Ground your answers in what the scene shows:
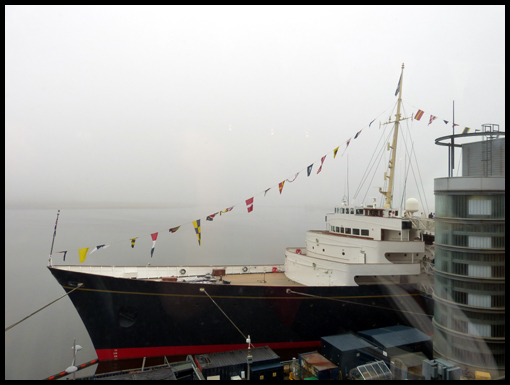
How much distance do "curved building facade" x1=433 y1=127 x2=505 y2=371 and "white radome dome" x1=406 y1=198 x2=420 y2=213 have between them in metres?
5.54

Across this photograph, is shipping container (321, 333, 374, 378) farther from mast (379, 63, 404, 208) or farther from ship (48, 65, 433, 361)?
mast (379, 63, 404, 208)

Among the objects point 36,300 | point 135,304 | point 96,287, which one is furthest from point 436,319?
point 36,300

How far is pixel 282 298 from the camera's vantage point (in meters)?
10.9

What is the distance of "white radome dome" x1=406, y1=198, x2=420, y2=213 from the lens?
1231 cm

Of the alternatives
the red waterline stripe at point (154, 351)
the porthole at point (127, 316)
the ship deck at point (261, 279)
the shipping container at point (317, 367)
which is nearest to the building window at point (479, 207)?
the shipping container at point (317, 367)

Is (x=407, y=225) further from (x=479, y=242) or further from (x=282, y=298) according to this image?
(x=282, y=298)

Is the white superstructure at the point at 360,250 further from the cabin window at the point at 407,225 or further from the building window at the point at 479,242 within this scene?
the building window at the point at 479,242

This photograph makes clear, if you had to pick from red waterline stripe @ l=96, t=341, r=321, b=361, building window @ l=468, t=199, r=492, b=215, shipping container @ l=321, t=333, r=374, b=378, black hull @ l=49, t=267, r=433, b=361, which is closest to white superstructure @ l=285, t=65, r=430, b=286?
black hull @ l=49, t=267, r=433, b=361

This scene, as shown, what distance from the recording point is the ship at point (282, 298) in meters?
10.2

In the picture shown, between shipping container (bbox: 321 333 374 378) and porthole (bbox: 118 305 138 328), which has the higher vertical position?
porthole (bbox: 118 305 138 328)

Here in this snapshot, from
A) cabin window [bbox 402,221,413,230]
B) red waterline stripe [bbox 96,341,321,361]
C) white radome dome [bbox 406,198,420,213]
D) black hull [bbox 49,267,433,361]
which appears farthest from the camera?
white radome dome [bbox 406,198,420,213]

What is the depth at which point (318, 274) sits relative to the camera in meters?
11.9

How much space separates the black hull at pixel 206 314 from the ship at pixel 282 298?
3cm

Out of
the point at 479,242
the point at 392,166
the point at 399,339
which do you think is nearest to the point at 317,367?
the point at 399,339
